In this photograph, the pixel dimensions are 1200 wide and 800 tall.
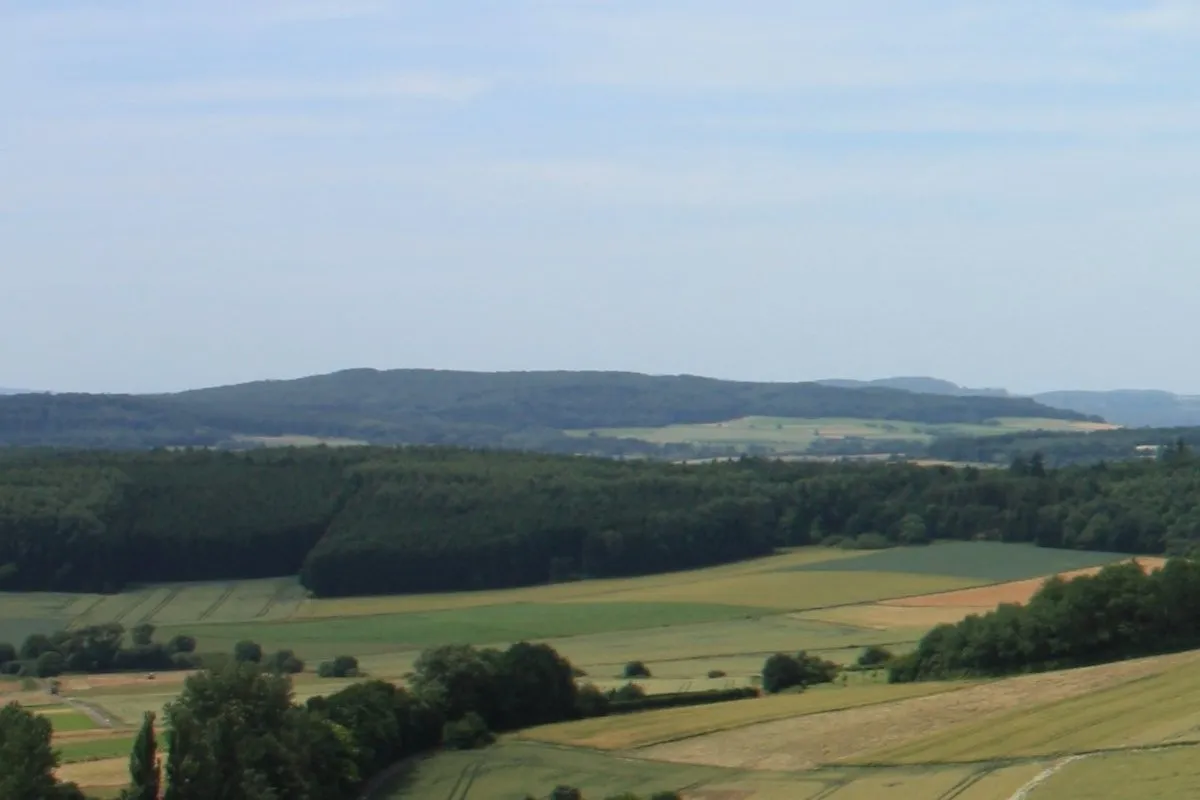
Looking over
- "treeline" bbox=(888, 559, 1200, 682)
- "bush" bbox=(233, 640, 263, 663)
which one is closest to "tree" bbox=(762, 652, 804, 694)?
"treeline" bbox=(888, 559, 1200, 682)

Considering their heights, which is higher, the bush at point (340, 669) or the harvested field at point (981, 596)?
the harvested field at point (981, 596)

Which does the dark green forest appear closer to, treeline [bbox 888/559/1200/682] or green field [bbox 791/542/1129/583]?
green field [bbox 791/542/1129/583]

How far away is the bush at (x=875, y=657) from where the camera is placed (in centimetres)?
6575

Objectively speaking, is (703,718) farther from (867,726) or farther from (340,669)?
(340,669)

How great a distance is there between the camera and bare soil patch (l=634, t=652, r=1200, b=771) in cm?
4562

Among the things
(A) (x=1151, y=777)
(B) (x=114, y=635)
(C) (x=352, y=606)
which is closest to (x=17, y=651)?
(B) (x=114, y=635)

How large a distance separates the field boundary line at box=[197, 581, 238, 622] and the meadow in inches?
12.4

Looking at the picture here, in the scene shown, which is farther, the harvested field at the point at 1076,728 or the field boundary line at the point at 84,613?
the field boundary line at the point at 84,613

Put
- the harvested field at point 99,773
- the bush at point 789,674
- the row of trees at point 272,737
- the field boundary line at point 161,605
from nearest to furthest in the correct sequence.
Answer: the row of trees at point 272,737 < the harvested field at point 99,773 < the bush at point 789,674 < the field boundary line at point 161,605

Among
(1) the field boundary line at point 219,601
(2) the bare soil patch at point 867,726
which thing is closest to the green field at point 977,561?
(1) the field boundary line at point 219,601

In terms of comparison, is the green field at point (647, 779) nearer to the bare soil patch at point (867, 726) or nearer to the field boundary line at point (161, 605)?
the bare soil patch at point (867, 726)

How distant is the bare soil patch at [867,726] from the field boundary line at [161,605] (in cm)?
4626

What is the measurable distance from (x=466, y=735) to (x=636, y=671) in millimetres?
13713

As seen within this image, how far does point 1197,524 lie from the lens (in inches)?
4181
